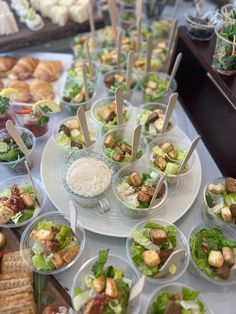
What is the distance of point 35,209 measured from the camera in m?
1.46

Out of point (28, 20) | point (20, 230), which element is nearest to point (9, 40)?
point (28, 20)

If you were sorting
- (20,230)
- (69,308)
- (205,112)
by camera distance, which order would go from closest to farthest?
(69,308) → (20,230) → (205,112)

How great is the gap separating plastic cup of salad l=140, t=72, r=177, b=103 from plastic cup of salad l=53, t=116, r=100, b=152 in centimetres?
47

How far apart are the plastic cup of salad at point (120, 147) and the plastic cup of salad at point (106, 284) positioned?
1.65 feet

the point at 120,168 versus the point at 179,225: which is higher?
the point at 120,168

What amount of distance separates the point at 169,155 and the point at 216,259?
59cm

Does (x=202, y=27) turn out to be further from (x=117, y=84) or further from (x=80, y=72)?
(x=80, y=72)

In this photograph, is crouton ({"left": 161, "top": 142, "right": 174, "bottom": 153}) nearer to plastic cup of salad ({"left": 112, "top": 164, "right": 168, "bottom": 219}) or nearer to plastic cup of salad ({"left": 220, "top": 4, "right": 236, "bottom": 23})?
plastic cup of salad ({"left": 112, "top": 164, "right": 168, "bottom": 219})

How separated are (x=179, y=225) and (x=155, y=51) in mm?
1491

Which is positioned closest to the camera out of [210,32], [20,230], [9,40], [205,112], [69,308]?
[69,308]

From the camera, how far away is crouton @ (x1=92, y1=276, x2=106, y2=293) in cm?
113

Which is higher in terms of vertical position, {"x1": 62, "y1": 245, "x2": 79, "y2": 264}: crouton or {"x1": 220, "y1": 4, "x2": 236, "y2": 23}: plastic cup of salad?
{"x1": 220, "y1": 4, "x2": 236, "y2": 23}: plastic cup of salad

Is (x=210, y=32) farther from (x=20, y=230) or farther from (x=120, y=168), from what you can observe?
(x=20, y=230)

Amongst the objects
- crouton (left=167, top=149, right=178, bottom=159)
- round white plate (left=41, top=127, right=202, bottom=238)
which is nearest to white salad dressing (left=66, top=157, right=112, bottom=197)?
round white plate (left=41, top=127, right=202, bottom=238)
